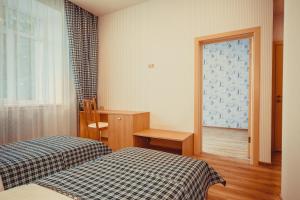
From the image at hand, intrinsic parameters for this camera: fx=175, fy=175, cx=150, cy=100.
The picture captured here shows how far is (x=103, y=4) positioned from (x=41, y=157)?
10.6 ft

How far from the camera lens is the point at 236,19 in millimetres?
2691

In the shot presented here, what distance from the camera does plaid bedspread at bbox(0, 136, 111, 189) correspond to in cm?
138

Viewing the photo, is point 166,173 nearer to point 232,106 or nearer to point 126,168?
point 126,168

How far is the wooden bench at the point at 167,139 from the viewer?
9.18 ft

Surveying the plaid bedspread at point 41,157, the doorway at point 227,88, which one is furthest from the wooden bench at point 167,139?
the doorway at point 227,88

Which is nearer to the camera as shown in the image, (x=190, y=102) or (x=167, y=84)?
(x=190, y=102)

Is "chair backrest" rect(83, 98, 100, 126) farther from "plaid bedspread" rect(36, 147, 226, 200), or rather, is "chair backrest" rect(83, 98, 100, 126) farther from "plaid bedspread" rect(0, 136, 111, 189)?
"plaid bedspread" rect(36, 147, 226, 200)

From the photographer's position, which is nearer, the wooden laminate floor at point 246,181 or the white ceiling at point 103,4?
the wooden laminate floor at point 246,181

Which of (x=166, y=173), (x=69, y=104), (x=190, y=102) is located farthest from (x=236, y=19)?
(x=69, y=104)

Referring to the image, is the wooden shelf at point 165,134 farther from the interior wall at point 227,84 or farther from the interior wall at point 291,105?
the interior wall at point 227,84

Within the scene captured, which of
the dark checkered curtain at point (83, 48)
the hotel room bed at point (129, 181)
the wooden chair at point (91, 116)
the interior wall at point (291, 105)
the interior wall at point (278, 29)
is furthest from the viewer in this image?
the dark checkered curtain at point (83, 48)

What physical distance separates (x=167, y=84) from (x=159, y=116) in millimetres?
642

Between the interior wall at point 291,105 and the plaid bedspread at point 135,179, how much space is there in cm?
60

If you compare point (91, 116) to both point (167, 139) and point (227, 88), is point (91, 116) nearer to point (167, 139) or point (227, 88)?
point (167, 139)
